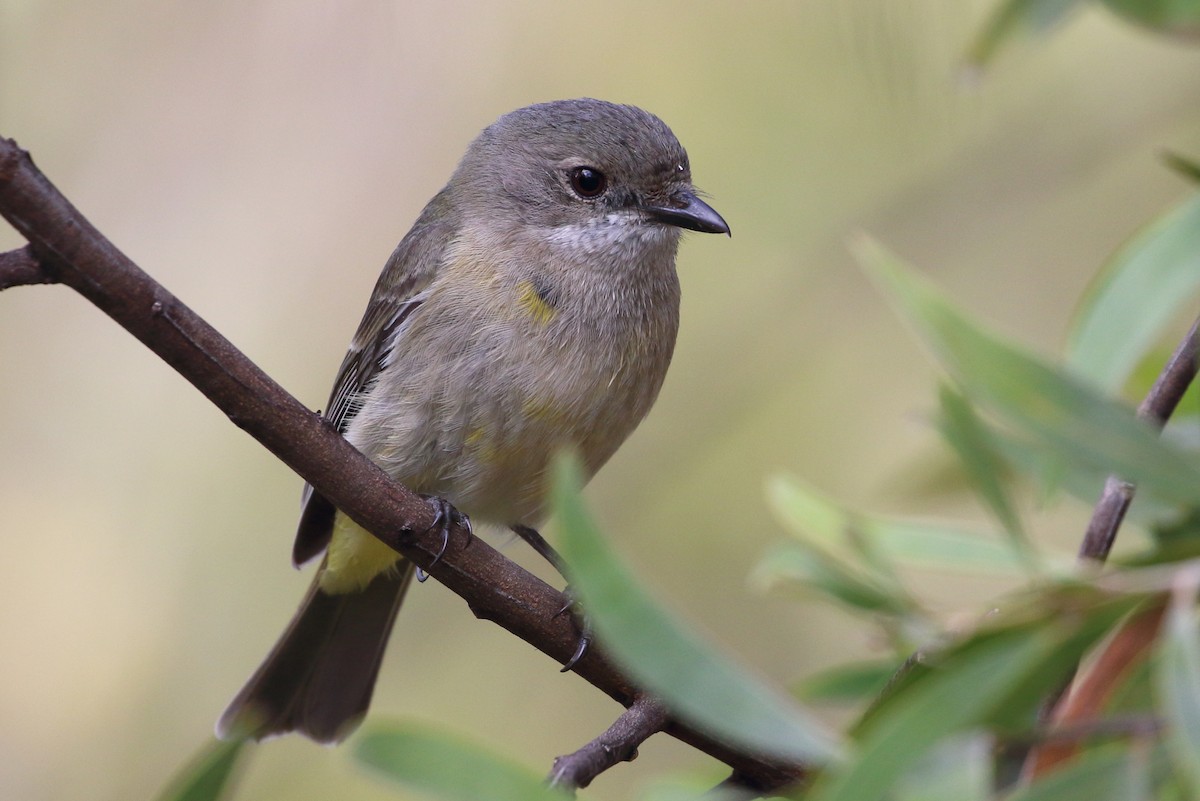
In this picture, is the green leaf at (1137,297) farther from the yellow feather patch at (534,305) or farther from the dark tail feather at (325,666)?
the dark tail feather at (325,666)

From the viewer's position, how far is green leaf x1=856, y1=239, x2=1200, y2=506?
4.25ft

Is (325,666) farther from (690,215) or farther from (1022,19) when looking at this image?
(1022,19)

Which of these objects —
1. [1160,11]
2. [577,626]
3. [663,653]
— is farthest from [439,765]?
[1160,11]

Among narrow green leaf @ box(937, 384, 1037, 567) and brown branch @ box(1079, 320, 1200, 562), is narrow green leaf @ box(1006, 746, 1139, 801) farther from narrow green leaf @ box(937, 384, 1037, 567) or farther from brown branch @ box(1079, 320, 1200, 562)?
brown branch @ box(1079, 320, 1200, 562)

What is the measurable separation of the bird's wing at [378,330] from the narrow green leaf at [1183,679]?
103 inches

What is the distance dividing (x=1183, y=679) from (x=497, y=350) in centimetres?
226

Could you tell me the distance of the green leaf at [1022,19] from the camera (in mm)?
2055

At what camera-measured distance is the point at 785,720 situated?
125 cm

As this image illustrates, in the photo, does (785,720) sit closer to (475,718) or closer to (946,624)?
(946,624)

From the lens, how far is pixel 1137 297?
1930 mm

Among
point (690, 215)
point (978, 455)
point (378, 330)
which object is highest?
point (690, 215)

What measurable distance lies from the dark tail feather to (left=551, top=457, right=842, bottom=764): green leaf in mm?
2773

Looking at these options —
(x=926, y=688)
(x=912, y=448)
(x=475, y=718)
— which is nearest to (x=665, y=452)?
(x=912, y=448)

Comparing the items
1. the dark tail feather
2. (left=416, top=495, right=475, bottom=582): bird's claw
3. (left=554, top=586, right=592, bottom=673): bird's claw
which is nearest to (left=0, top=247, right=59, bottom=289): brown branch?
(left=416, top=495, right=475, bottom=582): bird's claw
